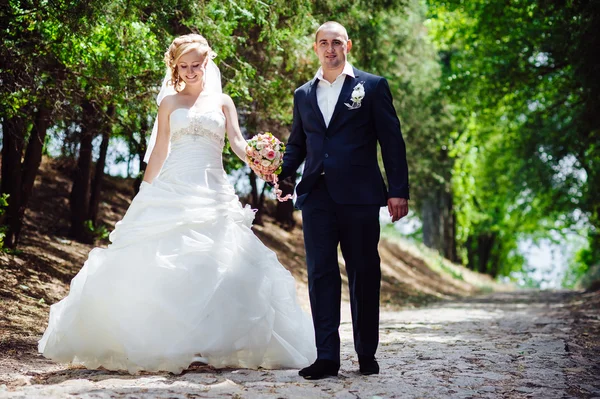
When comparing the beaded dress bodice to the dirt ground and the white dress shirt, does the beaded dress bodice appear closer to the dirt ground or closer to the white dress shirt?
the white dress shirt

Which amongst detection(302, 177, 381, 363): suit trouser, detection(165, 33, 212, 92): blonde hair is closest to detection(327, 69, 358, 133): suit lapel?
detection(302, 177, 381, 363): suit trouser

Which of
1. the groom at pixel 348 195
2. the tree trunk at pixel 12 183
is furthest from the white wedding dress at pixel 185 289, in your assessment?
the tree trunk at pixel 12 183

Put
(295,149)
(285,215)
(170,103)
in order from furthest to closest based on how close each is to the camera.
A: 1. (285,215)
2. (170,103)
3. (295,149)

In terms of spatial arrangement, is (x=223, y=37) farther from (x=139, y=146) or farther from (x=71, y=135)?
(x=71, y=135)

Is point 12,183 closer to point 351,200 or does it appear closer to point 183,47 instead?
point 183,47

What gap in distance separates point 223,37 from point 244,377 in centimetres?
543

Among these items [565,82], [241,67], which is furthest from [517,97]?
[241,67]

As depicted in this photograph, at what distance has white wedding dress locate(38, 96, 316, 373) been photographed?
5.55 meters

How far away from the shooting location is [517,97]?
71.0ft

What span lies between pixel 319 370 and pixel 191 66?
9.24 feet

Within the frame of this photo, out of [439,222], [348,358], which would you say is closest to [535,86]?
[439,222]

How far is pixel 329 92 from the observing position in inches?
227

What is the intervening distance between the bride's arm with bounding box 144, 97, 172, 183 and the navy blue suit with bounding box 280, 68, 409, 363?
1471mm

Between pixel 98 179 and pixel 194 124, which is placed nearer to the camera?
pixel 194 124
